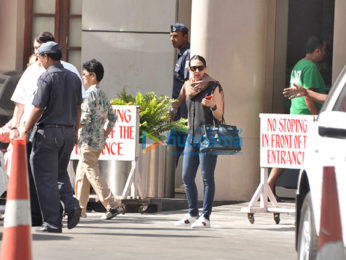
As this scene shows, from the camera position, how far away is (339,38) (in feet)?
49.2

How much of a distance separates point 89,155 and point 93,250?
3417mm

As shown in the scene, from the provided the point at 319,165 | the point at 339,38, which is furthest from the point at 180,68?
the point at 319,165

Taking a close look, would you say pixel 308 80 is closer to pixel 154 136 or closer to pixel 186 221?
pixel 154 136

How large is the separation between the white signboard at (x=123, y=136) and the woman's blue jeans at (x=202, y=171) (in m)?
1.71

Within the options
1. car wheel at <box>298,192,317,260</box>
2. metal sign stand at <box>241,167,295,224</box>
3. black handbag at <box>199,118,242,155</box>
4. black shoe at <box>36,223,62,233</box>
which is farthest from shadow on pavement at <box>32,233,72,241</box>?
car wheel at <box>298,192,317,260</box>

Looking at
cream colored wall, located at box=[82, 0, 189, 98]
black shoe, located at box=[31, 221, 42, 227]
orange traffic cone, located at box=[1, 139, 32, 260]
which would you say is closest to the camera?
orange traffic cone, located at box=[1, 139, 32, 260]

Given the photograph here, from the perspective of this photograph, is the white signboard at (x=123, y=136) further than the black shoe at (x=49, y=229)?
Yes

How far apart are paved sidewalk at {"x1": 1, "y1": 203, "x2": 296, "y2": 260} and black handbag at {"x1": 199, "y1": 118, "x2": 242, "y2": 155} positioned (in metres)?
0.83

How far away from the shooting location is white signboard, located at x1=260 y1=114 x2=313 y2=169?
40.9ft

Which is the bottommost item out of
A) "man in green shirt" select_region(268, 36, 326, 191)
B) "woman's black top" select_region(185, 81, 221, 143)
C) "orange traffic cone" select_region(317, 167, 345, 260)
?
"orange traffic cone" select_region(317, 167, 345, 260)

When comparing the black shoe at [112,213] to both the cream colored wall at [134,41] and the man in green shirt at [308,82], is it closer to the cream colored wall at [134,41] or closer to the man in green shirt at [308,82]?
the man in green shirt at [308,82]

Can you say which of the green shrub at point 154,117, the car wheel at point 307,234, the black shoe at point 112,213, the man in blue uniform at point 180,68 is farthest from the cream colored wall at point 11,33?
the car wheel at point 307,234

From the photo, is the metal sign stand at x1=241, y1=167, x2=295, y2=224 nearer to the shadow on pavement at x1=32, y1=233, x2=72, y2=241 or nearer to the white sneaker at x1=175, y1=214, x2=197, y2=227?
the white sneaker at x1=175, y1=214, x2=197, y2=227

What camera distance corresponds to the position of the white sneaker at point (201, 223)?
39.1 feet
